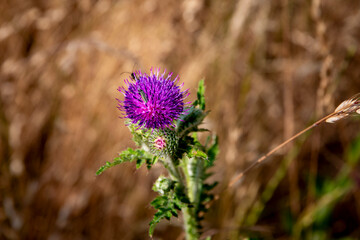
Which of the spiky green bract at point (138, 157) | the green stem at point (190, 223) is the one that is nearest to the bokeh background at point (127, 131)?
the green stem at point (190, 223)

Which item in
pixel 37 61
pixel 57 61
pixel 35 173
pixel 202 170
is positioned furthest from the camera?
pixel 57 61

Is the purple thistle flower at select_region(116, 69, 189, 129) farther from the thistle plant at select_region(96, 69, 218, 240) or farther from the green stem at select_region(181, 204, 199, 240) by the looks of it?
the green stem at select_region(181, 204, 199, 240)

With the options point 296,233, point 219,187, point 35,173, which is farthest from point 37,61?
point 296,233

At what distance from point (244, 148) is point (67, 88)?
2528 mm

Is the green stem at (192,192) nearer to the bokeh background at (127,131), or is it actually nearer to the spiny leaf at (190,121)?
the spiny leaf at (190,121)

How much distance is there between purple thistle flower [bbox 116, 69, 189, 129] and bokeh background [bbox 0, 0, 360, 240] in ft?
4.03

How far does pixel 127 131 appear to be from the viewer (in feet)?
13.2

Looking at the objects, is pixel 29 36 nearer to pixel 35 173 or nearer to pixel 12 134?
pixel 12 134

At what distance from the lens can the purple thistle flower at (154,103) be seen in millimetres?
1762

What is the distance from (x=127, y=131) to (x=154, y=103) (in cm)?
235

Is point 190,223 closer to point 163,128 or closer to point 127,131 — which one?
point 163,128

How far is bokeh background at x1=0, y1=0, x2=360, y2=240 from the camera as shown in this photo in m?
3.38

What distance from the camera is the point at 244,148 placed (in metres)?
3.74

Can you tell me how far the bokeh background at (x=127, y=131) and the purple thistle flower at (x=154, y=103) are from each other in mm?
1229
